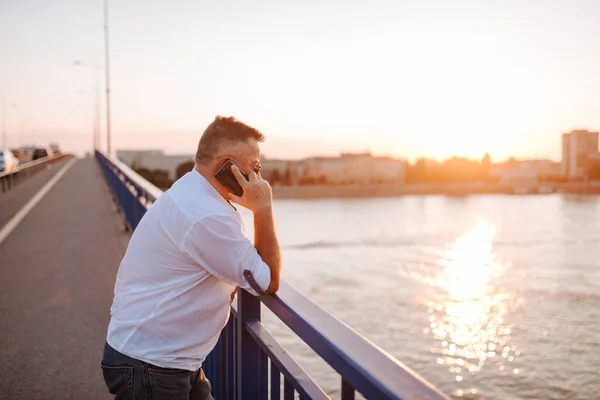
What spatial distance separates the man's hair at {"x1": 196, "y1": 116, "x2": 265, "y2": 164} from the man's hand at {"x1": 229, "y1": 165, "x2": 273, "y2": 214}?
15 cm

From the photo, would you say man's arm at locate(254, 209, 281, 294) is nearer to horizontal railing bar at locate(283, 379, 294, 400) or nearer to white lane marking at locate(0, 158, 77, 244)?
horizontal railing bar at locate(283, 379, 294, 400)

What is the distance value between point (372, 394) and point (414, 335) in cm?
8746

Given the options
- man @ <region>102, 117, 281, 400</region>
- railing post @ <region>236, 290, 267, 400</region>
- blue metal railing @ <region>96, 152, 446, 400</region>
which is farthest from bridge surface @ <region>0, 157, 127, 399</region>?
man @ <region>102, 117, 281, 400</region>

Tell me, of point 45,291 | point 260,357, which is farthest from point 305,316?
point 45,291

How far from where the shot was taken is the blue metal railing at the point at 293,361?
138cm

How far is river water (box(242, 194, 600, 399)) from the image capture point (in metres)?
74.2

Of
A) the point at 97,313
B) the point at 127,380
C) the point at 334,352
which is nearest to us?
the point at 334,352

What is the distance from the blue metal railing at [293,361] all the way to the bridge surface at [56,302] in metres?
1.56

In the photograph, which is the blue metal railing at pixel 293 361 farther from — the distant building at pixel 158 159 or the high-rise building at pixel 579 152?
the distant building at pixel 158 159

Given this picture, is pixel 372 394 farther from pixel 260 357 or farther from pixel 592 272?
pixel 592 272

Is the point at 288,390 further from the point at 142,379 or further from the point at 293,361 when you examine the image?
the point at 142,379

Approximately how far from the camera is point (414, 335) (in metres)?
85.6

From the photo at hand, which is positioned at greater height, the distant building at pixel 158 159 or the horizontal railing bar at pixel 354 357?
the distant building at pixel 158 159

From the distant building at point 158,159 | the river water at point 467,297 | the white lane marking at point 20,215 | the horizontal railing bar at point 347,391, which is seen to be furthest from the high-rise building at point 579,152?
the distant building at point 158,159
